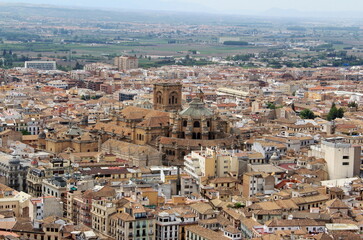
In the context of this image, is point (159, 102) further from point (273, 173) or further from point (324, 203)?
point (324, 203)

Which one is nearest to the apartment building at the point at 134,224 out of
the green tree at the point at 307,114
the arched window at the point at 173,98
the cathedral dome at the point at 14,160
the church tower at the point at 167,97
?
the cathedral dome at the point at 14,160

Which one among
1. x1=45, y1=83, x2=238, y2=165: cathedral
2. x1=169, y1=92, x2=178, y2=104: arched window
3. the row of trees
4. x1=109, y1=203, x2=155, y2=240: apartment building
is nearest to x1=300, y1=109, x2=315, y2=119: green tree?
the row of trees

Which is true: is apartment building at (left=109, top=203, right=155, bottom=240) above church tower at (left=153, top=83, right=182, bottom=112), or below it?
below

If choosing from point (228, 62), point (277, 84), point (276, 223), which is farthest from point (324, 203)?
point (228, 62)

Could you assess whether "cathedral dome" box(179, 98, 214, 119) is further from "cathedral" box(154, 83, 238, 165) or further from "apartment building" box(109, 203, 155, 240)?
"apartment building" box(109, 203, 155, 240)

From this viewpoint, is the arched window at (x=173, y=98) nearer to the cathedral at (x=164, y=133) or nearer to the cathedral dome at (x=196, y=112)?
the cathedral at (x=164, y=133)

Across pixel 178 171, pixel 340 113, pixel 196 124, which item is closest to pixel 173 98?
pixel 196 124
